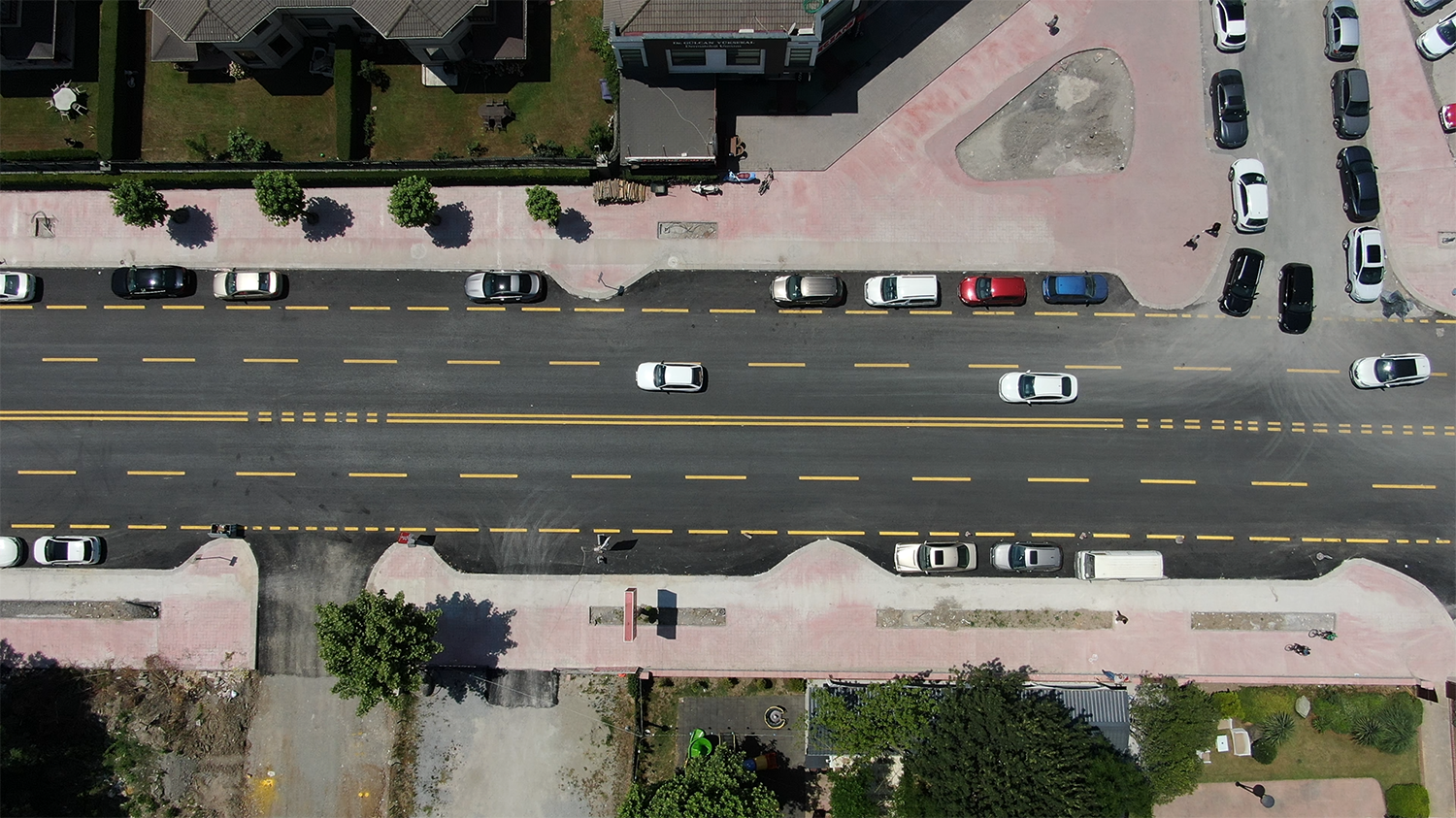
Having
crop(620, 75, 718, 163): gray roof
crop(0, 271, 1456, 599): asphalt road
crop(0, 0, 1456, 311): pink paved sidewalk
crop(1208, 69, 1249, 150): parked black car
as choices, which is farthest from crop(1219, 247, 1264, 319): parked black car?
crop(620, 75, 718, 163): gray roof

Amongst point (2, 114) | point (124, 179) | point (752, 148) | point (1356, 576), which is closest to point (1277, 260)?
point (1356, 576)

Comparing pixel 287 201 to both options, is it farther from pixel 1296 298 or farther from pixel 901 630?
pixel 1296 298

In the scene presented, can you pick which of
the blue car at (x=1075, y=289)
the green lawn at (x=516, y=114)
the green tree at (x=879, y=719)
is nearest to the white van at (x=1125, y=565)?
the green tree at (x=879, y=719)

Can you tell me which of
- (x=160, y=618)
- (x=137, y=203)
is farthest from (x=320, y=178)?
(x=160, y=618)

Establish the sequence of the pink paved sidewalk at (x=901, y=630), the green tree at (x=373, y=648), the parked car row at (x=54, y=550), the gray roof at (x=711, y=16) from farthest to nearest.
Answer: the pink paved sidewalk at (x=901, y=630) < the parked car row at (x=54, y=550) < the gray roof at (x=711, y=16) < the green tree at (x=373, y=648)

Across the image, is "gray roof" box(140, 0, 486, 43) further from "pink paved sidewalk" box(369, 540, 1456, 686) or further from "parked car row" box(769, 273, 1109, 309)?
"pink paved sidewalk" box(369, 540, 1456, 686)

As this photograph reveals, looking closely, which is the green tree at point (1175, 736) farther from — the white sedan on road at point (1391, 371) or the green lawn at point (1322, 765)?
the white sedan on road at point (1391, 371)
